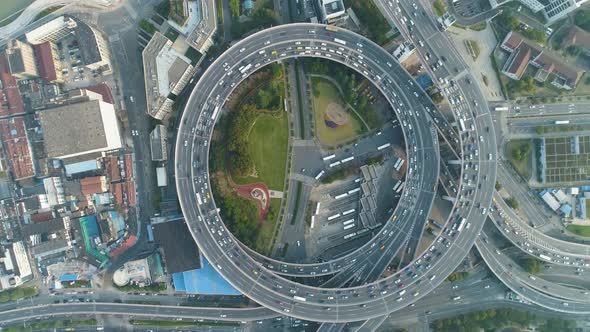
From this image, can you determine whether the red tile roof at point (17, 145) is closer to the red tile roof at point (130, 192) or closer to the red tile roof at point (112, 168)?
the red tile roof at point (112, 168)

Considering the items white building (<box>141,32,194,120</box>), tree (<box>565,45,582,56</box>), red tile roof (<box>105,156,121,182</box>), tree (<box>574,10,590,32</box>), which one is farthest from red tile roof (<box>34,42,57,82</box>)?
tree (<box>574,10,590,32</box>)

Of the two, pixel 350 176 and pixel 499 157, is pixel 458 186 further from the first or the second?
pixel 350 176

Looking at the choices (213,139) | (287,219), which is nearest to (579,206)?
(287,219)

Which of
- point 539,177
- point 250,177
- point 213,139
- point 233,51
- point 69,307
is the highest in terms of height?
point 233,51

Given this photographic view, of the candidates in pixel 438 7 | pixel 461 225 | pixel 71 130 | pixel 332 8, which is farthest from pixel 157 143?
pixel 438 7

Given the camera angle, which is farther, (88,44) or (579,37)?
(579,37)

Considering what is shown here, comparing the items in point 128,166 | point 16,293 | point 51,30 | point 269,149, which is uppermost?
point 51,30

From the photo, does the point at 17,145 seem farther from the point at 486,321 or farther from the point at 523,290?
the point at 523,290
